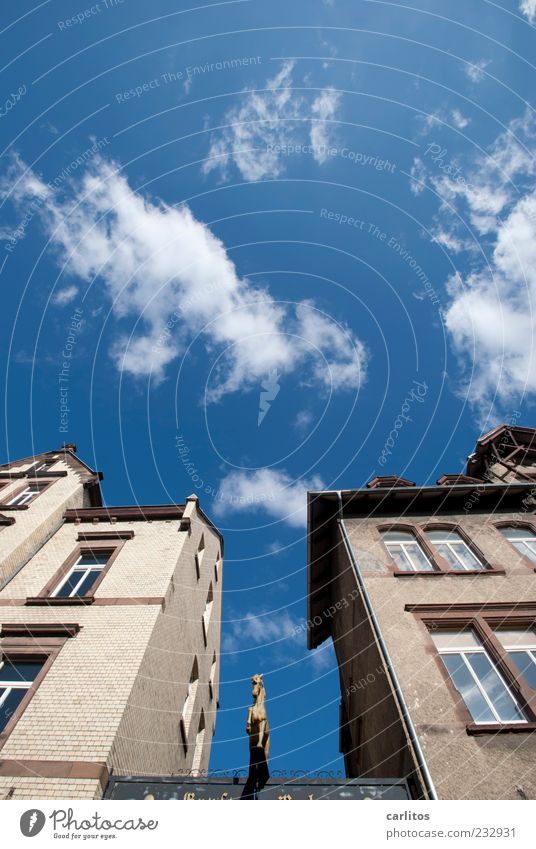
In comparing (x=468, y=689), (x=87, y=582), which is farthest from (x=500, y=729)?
(x=87, y=582)

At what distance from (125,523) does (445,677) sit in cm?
1150

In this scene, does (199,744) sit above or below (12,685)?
above

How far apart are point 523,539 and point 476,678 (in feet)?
20.5

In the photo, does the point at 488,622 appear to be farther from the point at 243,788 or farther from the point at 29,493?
the point at 29,493

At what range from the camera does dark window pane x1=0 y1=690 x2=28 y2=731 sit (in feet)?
29.7

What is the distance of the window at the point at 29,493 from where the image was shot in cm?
1784

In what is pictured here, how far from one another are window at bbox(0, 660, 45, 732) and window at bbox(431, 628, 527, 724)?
31.3 feet

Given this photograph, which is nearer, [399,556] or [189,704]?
[399,556]

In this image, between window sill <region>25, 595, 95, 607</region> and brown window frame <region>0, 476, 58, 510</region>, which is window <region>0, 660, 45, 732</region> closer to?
window sill <region>25, 595, 95, 607</region>

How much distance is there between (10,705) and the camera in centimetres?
938
